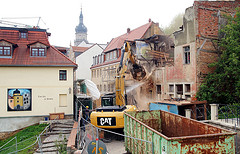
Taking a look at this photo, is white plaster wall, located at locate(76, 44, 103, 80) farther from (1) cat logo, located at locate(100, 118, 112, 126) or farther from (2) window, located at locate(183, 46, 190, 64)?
(1) cat logo, located at locate(100, 118, 112, 126)

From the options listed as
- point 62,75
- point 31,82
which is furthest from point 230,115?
point 31,82

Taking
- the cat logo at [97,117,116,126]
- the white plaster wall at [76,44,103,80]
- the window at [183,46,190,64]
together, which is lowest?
the cat logo at [97,117,116,126]

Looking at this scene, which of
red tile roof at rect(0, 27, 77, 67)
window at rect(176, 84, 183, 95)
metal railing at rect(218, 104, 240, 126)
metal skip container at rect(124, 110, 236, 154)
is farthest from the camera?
red tile roof at rect(0, 27, 77, 67)

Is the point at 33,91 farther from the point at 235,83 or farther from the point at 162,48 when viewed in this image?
the point at 235,83

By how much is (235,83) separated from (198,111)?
3682 millimetres

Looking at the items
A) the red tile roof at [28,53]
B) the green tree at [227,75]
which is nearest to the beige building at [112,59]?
the red tile roof at [28,53]

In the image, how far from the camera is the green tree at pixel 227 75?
15.9 m

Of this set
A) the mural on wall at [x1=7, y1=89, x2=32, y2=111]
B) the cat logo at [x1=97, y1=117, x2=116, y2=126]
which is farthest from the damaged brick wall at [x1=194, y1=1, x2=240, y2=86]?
the mural on wall at [x1=7, y1=89, x2=32, y2=111]

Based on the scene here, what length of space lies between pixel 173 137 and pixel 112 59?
27.6 metres

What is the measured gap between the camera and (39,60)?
20.5 metres

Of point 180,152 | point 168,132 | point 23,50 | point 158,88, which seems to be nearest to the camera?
point 180,152

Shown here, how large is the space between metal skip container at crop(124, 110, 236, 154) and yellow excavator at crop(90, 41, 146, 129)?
9.66ft

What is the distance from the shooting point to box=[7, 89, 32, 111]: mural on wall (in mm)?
19328

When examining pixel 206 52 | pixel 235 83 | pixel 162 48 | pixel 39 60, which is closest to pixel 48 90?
pixel 39 60
